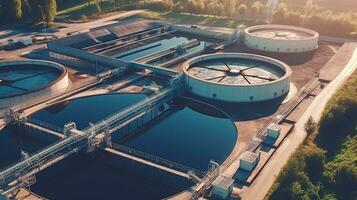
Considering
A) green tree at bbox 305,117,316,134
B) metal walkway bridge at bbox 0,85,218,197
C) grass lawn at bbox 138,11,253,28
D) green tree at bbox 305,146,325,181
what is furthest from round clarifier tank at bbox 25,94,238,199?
grass lawn at bbox 138,11,253,28

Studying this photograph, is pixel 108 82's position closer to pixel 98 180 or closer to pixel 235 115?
pixel 235 115

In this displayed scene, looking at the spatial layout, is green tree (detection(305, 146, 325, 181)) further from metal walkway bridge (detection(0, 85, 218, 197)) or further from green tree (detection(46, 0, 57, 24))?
green tree (detection(46, 0, 57, 24))

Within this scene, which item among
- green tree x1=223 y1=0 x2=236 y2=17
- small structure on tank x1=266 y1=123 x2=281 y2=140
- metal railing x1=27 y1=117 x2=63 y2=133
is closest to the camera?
small structure on tank x1=266 y1=123 x2=281 y2=140

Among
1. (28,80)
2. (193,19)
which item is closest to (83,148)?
(28,80)

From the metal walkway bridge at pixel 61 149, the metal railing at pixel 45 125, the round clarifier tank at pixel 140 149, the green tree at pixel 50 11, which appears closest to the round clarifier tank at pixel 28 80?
the round clarifier tank at pixel 140 149

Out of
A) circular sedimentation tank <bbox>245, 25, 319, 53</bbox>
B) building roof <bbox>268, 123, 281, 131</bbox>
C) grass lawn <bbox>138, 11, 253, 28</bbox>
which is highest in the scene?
circular sedimentation tank <bbox>245, 25, 319, 53</bbox>

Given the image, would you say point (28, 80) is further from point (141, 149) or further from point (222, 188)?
point (222, 188)

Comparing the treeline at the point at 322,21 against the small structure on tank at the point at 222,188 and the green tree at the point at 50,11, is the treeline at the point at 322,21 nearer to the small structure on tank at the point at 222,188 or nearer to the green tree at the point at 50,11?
the green tree at the point at 50,11
